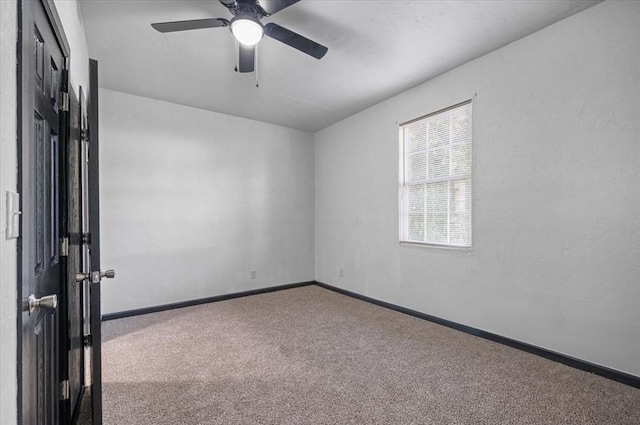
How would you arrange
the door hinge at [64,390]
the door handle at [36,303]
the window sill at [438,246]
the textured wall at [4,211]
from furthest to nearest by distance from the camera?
the window sill at [438,246] → the door hinge at [64,390] → the door handle at [36,303] → the textured wall at [4,211]

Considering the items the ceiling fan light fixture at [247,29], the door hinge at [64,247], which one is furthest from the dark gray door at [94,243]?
the ceiling fan light fixture at [247,29]

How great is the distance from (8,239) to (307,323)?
2.86m

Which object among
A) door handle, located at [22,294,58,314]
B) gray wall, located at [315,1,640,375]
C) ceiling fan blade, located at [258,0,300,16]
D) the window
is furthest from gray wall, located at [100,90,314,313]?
door handle, located at [22,294,58,314]

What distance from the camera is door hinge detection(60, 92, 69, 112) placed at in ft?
4.94

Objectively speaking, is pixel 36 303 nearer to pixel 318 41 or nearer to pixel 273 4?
pixel 273 4

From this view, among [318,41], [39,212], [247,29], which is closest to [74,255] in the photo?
[39,212]

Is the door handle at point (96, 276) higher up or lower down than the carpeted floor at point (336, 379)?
higher up

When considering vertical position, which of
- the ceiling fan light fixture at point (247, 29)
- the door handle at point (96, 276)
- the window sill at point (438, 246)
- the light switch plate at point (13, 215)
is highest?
the ceiling fan light fixture at point (247, 29)

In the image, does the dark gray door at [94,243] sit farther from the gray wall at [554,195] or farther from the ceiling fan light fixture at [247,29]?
the gray wall at [554,195]

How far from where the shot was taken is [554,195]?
2.40 m

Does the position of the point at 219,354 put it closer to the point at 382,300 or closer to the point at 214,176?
the point at 382,300

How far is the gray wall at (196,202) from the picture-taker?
355cm

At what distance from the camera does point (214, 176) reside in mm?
4227

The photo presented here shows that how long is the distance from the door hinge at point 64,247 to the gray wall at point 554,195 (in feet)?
10.1
